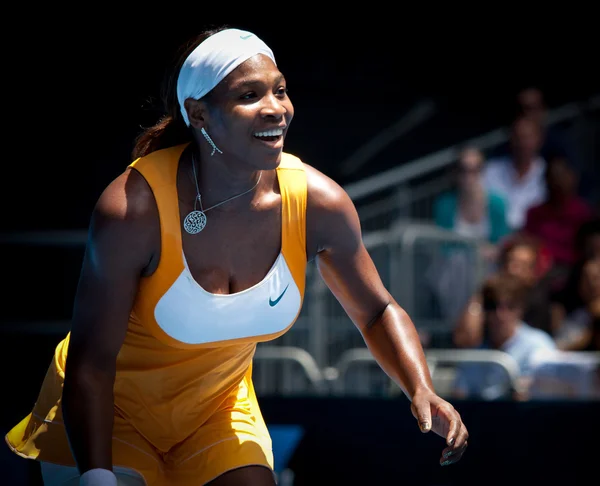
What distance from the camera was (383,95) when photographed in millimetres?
8812

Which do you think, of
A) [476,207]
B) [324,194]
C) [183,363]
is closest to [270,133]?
[324,194]

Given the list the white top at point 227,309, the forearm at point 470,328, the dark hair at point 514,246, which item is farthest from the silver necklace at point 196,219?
the dark hair at point 514,246

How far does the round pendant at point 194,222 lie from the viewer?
2.67 meters

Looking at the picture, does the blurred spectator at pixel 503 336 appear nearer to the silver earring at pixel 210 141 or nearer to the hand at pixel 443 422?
the hand at pixel 443 422

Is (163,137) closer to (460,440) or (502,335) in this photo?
(460,440)

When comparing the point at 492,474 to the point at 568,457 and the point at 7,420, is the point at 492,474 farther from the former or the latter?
the point at 7,420

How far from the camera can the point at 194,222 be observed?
8.81 feet

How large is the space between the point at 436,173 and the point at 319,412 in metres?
3.69

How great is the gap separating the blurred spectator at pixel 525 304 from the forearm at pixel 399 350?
2615 mm

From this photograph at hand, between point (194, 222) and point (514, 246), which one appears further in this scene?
point (514, 246)

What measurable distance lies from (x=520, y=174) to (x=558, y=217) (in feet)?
1.34

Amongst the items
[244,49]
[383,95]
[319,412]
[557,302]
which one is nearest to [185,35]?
[383,95]

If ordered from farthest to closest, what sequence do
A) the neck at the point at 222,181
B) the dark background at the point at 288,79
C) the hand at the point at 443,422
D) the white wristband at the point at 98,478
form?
the dark background at the point at 288,79, the neck at the point at 222,181, the hand at the point at 443,422, the white wristband at the point at 98,478

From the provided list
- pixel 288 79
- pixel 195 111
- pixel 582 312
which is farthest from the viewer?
pixel 288 79
